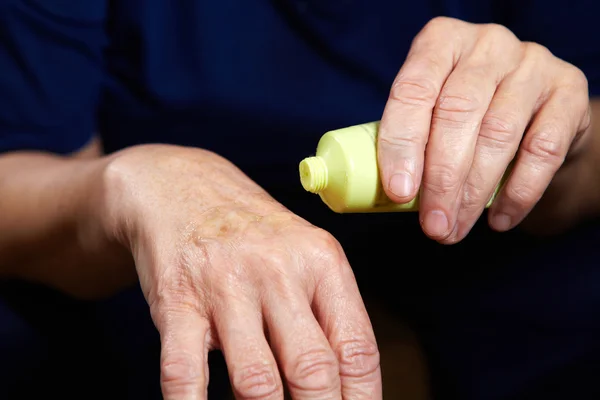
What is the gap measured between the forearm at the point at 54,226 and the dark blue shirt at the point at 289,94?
85 mm

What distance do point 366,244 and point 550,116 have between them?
456 mm

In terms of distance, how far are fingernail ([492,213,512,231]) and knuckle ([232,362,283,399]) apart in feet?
1.05

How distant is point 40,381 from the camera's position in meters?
0.98

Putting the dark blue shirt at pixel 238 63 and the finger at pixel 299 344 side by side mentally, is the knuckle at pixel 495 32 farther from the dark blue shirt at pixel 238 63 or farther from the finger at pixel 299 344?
the finger at pixel 299 344

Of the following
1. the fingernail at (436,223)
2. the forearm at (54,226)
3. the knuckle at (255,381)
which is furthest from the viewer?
the forearm at (54,226)

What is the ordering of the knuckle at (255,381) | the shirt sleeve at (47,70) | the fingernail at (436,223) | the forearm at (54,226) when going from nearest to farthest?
the knuckle at (255,381), the fingernail at (436,223), the forearm at (54,226), the shirt sleeve at (47,70)

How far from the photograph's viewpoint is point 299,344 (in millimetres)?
539

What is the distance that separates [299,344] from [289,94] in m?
0.53

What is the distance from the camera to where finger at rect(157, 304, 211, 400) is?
1.74 ft

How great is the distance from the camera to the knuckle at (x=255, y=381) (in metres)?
0.52

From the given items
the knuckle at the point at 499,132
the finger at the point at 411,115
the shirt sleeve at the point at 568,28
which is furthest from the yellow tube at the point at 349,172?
the shirt sleeve at the point at 568,28

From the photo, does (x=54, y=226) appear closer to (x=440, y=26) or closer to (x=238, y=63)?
(x=238, y=63)

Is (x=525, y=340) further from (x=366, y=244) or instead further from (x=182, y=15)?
(x=182, y=15)

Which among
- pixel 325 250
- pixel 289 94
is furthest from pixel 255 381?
pixel 289 94
